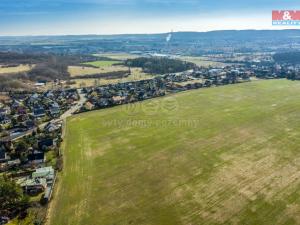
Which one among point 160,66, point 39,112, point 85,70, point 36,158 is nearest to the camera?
point 36,158

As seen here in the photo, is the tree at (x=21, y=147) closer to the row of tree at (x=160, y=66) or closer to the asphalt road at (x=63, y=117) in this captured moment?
the asphalt road at (x=63, y=117)

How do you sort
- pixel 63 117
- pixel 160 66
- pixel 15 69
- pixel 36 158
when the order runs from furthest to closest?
pixel 160 66 < pixel 15 69 < pixel 63 117 < pixel 36 158

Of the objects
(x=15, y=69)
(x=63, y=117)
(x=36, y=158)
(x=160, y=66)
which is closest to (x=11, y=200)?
(x=36, y=158)

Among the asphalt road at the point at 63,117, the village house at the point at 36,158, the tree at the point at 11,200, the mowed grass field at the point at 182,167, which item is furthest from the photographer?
the asphalt road at the point at 63,117

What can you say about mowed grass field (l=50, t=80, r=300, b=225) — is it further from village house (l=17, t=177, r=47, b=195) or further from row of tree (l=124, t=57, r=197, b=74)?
row of tree (l=124, t=57, r=197, b=74)

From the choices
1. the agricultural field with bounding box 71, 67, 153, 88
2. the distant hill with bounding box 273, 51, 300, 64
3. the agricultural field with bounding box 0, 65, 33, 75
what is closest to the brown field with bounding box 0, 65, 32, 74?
the agricultural field with bounding box 0, 65, 33, 75

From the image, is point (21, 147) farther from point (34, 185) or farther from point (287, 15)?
point (287, 15)

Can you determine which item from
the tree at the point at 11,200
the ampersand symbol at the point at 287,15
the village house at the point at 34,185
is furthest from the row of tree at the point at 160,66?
the tree at the point at 11,200
